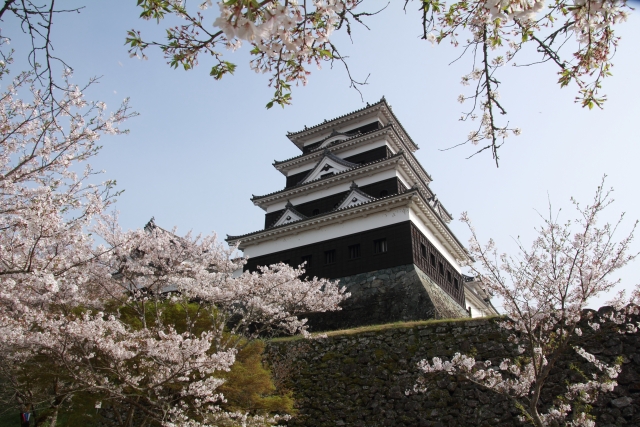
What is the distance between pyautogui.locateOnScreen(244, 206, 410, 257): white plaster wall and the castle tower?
42 millimetres

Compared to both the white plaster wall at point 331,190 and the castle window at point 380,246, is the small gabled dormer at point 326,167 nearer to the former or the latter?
the white plaster wall at point 331,190

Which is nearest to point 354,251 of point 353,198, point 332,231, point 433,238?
point 332,231

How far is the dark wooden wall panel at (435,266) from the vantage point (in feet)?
54.8

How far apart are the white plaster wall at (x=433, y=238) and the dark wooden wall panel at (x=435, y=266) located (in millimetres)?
231

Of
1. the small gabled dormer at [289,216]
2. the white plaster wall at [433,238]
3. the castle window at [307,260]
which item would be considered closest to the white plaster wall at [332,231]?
the castle window at [307,260]

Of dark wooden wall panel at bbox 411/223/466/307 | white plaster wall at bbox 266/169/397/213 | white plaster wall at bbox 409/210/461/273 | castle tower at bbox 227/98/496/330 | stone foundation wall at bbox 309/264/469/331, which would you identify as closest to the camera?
stone foundation wall at bbox 309/264/469/331

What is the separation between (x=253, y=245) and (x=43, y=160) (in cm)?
1364

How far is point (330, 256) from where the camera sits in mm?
17906

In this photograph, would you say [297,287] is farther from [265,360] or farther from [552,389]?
[552,389]

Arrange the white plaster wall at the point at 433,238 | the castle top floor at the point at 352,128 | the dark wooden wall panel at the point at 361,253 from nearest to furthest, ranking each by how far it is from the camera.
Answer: the dark wooden wall panel at the point at 361,253 < the white plaster wall at the point at 433,238 < the castle top floor at the point at 352,128

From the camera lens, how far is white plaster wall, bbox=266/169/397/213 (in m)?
19.4

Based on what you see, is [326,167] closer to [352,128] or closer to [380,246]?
[352,128]

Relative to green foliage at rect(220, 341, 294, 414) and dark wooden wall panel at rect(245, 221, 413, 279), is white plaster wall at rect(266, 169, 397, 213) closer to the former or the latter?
dark wooden wall panel at rect(245, 221, 413, 279)

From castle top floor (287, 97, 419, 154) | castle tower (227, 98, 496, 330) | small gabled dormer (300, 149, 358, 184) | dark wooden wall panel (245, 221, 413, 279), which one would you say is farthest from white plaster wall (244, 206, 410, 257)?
castle top floor (287, 97, 419, 154)
